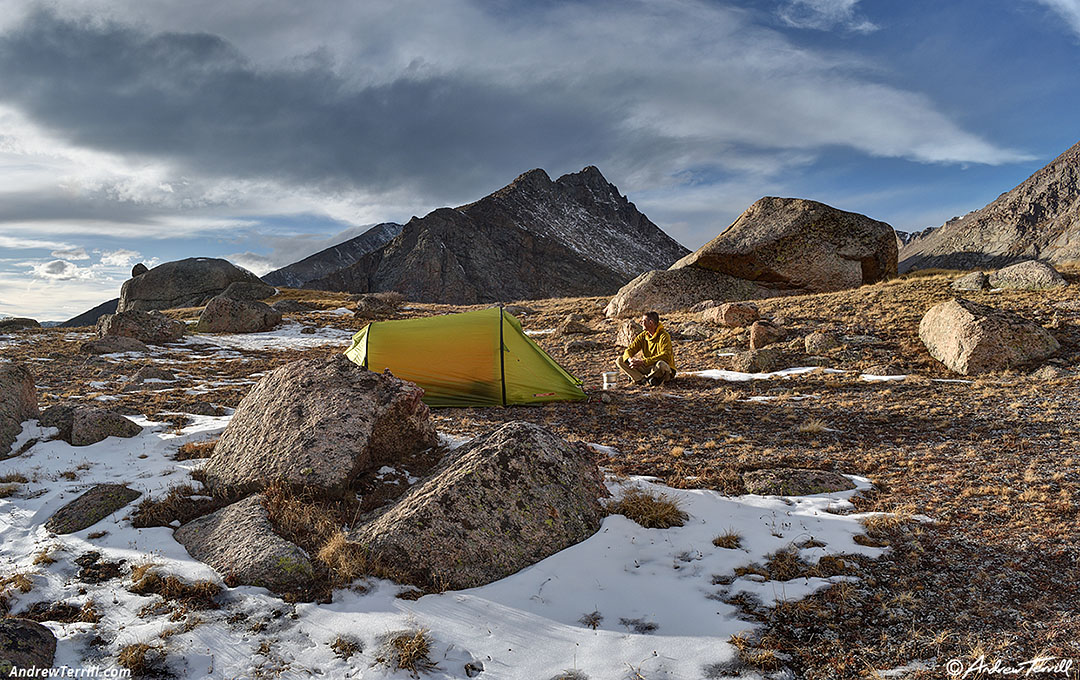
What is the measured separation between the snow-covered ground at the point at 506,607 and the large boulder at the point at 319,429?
118 centimetres

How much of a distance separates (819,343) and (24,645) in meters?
16.3

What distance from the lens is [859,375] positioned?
13047 mm

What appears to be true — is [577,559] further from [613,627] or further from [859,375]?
[859,375]

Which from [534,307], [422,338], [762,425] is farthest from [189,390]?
[534,307]

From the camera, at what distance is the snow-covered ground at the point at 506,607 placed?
3.87 metres

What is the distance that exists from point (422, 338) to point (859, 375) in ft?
35.1

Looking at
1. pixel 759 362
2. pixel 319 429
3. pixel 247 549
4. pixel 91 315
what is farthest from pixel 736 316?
pixel 91 315

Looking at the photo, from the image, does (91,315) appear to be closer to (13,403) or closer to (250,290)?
(250,290)

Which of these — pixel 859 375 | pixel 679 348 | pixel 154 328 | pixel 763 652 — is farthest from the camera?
pixel 154 328

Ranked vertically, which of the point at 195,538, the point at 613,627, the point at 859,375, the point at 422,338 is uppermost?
the point at 422,338

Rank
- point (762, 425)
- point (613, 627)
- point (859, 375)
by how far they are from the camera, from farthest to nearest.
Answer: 1. point (859, 375)
2. point (762, 425)
3. point (613, 627)

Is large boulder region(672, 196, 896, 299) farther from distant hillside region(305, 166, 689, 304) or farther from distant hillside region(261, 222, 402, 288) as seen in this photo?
distant hillside region(261, 222, 402, 288)

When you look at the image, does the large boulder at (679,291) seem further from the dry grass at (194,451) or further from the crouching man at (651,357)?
the dry grass at (194,451)

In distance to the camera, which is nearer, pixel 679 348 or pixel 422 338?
pixel 422 338
